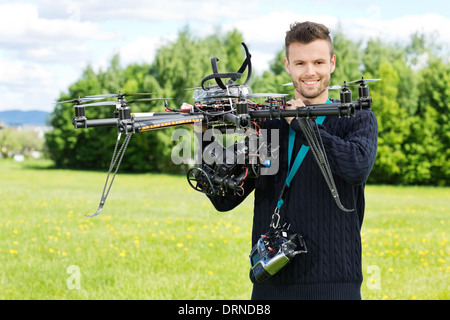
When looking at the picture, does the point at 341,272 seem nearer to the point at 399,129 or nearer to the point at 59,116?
the point at 399,129

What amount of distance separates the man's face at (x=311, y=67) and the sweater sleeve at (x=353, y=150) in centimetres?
30

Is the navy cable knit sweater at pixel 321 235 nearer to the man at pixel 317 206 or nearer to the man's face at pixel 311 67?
the man at pixel 317 206

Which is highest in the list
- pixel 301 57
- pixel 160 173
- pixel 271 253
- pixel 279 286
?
pixel 301 57

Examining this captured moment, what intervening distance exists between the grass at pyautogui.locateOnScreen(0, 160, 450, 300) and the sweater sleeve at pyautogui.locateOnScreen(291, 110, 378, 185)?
227 inches

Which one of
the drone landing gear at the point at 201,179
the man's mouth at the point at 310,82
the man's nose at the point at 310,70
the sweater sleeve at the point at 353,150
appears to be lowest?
the drone landing gear at the point at 201,179

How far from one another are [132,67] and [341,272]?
6200 cm

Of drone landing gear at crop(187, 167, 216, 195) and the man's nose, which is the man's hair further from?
drone landing gear at crop(187, 167, 216, 195)

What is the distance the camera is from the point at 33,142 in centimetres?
9800

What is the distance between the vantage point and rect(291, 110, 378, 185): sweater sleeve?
3.62 meters

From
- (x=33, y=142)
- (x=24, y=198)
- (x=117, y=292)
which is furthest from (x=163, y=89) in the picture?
(x=33, y=142)

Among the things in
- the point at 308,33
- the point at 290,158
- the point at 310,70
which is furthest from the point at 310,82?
the point at 290,158

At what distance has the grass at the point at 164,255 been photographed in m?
9.28

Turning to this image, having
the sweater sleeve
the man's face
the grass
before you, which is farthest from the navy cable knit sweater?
the grass

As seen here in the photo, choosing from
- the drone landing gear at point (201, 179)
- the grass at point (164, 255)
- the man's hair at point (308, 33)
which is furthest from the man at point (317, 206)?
the grass at point (164, 255)
